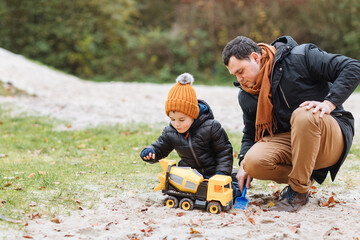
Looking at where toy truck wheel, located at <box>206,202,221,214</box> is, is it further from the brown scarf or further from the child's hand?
the brown scarf

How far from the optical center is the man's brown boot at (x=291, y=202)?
3.63m

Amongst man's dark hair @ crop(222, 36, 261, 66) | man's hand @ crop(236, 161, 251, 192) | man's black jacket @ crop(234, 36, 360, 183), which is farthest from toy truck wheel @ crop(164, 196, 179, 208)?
man's dark hair @ crop(222, 36, 261, 66)

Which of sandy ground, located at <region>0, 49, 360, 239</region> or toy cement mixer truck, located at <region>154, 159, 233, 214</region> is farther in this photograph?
toy cement mixer truck, located at <region>154, 159, 233, 214</region>

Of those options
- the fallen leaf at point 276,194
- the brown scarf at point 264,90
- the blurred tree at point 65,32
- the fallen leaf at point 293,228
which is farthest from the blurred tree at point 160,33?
the fallen leaf at point 293,228

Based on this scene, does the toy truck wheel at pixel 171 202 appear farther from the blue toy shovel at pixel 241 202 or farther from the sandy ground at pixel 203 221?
the blue toy shovel at pixel 241 202

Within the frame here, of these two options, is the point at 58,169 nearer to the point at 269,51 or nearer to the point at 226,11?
the point at 269,51

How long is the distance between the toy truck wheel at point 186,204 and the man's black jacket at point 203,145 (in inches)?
13.6

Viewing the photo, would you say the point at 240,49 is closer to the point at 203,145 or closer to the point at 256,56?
the point at 256,56

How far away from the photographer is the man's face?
360 cm

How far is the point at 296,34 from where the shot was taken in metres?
16.2

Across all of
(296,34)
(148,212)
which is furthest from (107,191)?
(296,34)

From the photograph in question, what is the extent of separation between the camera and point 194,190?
3621mm

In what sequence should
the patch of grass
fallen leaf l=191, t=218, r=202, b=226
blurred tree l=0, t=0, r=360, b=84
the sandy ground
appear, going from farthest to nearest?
blurred tree l=0, t=0, r=360, b=84 → the patch of grass → fallen leaf l=191, t=218, r=202, b=226 → the sandy ground

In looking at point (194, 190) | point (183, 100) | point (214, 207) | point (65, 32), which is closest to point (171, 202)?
point (194, 190)
